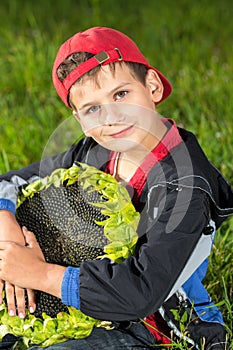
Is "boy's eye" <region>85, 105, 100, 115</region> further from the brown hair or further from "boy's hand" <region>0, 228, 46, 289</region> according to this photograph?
"boy's hand" <region>0, 228, 46, 289</region>

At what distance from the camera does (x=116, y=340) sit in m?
1.91

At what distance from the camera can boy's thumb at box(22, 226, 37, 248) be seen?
73.9 inches

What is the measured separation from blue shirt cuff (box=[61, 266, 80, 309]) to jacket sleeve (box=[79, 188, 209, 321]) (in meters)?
0.02

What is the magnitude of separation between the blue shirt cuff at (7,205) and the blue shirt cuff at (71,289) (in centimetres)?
38

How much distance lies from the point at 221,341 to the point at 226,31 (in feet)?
9.81

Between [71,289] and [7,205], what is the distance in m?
0.43

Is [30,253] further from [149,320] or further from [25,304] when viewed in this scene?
[149,320]

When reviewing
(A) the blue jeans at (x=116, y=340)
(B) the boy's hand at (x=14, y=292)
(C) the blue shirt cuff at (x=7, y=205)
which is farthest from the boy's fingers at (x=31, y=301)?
(C) the blue shirt cuff at (x=7, y=205)

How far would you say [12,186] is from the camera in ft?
6.95

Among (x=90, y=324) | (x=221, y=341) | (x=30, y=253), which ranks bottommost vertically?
(x=221, y=341)

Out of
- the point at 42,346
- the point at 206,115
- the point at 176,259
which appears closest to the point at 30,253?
the point at 42,346

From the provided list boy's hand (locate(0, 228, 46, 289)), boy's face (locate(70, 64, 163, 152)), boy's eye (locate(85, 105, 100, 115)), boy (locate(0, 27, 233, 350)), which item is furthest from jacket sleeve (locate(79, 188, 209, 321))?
boy's eye (locate(85, 105, 100, 115))

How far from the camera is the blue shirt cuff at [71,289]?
5.66 ft

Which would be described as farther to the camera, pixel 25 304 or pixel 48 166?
pixel 48 166
